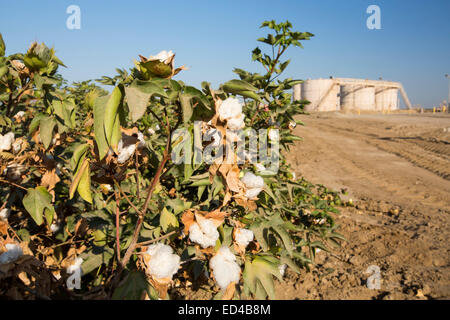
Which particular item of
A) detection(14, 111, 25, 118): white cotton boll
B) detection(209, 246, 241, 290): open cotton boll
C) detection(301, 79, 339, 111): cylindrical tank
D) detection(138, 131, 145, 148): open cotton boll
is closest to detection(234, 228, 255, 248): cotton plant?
detection(209, 246, 241, 290): open cotton boll

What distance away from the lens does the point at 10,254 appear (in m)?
0.83

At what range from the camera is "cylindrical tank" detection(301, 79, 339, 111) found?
30.6 meters

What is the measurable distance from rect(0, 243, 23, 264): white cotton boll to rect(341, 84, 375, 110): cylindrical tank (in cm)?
3341

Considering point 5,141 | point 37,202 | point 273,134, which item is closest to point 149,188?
point 37,202

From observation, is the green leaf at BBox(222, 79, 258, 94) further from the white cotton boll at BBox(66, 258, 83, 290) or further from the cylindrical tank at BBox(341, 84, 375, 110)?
the cylindrical tank at BBox(341, 84, 375, 110)

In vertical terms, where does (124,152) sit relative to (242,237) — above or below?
above

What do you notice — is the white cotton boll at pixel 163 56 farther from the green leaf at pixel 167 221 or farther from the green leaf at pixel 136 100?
the green leaf at pixel 167 221

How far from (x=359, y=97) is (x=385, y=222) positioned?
30.0 metres

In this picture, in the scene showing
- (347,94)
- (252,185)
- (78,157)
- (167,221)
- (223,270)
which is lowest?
(223,270)

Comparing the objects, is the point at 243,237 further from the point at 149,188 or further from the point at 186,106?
the point at 186,106

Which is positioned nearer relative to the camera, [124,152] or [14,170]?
[124,152]

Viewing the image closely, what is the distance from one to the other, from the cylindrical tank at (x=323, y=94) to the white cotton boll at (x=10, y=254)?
31.6 meters

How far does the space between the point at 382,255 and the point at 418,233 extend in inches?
37.6
